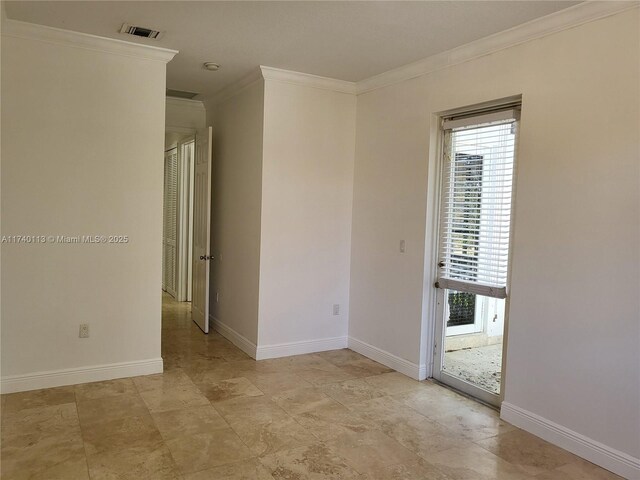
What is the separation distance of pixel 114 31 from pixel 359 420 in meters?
3.28

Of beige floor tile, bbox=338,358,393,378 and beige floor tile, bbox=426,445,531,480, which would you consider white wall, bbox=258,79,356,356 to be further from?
beige floor tile, bbox=426,445,531,480

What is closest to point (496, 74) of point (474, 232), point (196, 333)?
point (474, 232)

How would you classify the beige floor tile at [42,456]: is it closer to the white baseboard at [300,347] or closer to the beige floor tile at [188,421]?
the beige floor tile at [188,421]

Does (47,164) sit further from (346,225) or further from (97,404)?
(346,225)

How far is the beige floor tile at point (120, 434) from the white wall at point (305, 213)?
1567 mm

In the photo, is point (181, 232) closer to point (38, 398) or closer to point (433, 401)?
point (38, 398)

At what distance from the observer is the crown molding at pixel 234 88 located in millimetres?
4547

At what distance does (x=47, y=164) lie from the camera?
3664 mm

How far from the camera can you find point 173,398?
3.66m

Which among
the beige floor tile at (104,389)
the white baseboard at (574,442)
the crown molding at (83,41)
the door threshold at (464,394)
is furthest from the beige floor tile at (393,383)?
the crown molding at (83,41)

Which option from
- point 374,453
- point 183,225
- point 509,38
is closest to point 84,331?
point 374,453

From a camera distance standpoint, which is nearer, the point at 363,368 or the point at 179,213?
the point at 363,368

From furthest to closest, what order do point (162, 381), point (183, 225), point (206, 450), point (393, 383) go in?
point (183, 225) < point (393, 383) < point (162, 381) < point (206, 450)

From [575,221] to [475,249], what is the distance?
2.94 ft
